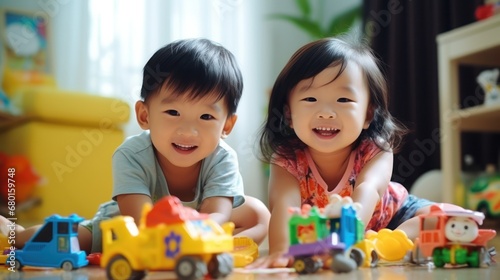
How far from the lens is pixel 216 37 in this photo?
3816 mm

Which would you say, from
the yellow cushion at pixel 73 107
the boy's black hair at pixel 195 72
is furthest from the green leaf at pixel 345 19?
the boy's black hair at pixel 195 72

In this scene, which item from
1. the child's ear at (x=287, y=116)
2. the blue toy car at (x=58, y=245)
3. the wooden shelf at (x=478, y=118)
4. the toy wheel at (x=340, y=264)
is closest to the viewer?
the toy wheel at (x=340, y=264)

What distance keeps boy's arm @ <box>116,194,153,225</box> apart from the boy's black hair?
19 cm

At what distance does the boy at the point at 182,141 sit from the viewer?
1155 millimetres

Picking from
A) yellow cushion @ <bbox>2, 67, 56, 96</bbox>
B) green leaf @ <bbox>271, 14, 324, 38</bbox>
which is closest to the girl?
yellow cushion @ <bbox>2, 67, 56, 96</bbox>

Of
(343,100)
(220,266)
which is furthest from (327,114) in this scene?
(220,266)

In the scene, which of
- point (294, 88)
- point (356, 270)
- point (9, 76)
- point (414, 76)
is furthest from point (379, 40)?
point (356, 270)

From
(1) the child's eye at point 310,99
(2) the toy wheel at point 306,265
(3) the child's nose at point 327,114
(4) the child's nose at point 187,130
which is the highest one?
(1) the child's eye at point 310,99

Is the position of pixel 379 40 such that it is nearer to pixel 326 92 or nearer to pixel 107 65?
pixel 107 65

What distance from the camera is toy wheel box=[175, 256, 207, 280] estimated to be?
0.78 metres

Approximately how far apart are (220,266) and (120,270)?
5.0 inches

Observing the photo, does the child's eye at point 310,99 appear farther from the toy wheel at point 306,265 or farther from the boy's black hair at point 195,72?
the toy wheel at point 306,265

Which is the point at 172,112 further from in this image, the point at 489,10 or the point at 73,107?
the point at 73,107

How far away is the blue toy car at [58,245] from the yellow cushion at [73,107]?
7.10 ft
